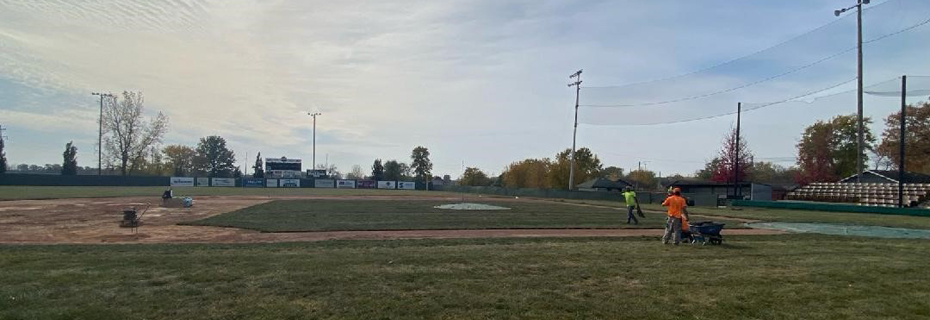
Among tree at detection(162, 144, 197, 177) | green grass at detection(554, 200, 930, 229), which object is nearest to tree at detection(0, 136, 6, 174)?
tree at detection(162, 144, 197, 177)

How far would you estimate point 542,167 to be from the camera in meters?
92.4

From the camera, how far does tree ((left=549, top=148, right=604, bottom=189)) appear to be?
86062 mm

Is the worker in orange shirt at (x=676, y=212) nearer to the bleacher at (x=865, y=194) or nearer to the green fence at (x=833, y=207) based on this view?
the green fence at (x=833, y=207)

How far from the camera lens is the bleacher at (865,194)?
41.2 m

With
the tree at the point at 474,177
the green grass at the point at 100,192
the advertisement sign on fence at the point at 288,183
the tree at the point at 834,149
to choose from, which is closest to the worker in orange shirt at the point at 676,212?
the green grass at the point at 100,192

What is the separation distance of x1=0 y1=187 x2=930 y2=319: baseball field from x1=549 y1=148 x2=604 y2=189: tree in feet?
228

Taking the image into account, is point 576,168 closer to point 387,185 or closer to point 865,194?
point 387,185

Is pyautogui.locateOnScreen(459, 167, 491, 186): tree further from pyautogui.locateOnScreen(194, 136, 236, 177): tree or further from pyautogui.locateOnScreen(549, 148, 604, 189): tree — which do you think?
pyautogui.locateOnScreen(194, 136, 236, 177): tree

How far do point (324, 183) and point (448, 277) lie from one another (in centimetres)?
9150

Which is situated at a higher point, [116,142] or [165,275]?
[116,142]

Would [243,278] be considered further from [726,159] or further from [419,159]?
[419,159]

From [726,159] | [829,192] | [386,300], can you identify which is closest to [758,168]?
[726,159]

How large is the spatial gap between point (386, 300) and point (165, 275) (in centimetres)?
433

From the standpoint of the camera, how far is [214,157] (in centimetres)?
13638
